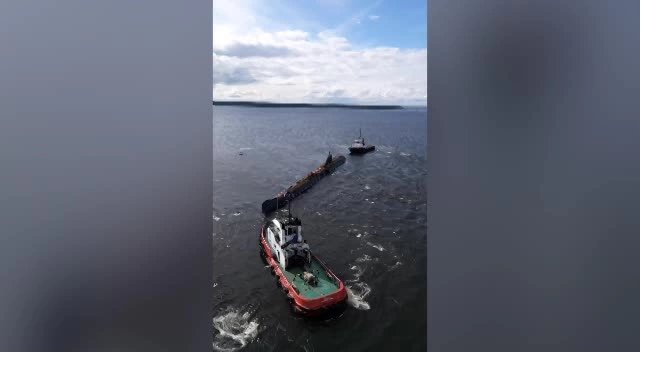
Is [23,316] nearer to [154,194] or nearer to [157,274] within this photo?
[157,274]

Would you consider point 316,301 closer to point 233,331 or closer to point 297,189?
point 233,331

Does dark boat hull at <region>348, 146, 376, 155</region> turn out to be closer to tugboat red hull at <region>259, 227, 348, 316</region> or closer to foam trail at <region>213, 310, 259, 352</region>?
tugboat red hull at <region>259, 227, 348, 316</region>

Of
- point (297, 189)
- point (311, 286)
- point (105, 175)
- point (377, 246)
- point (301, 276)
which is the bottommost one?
point (311, 286)

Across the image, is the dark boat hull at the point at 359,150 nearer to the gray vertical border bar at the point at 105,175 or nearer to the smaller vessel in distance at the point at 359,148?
the smaller vessel in distance at the point at 359,148

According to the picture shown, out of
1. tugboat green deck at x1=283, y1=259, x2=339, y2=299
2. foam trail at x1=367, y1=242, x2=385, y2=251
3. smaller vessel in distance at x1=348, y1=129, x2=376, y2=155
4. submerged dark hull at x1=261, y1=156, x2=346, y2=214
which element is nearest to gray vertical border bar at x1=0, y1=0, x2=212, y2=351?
tugboat green deck at x1=283, y1=259, x2=339, y2=299

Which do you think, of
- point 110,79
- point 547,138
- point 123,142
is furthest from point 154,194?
point 547,138

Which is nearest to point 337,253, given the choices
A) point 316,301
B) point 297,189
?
point 316,301
